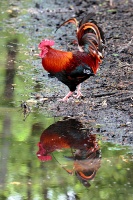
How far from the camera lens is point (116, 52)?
41.9 ft

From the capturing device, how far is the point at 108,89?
10352 millimetres

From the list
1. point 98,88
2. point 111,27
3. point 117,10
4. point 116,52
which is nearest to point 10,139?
point 98,88

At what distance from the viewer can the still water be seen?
673 cm

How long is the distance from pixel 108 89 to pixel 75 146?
252 cm

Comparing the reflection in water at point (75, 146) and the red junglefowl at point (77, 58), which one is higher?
the red junglefowl at point (77, 58)

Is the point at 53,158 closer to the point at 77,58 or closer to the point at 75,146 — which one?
the point at 75,146

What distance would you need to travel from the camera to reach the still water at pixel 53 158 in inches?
265

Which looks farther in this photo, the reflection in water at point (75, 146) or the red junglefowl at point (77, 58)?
the red junglefowl at point (77, 58)

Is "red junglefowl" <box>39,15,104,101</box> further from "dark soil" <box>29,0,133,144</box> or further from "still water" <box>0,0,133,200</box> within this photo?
"still water" <box>0,0,133,200</box>

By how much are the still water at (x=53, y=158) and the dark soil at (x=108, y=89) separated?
256mm

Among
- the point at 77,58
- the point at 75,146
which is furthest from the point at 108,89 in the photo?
the point at 75,146

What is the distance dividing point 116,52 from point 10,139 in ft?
16.8

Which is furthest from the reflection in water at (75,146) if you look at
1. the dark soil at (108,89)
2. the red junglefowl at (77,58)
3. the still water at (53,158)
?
the red junglefowl at (77,58)

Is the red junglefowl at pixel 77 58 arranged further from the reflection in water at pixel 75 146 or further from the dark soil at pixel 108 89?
the reflection in water at pixel 75 146
